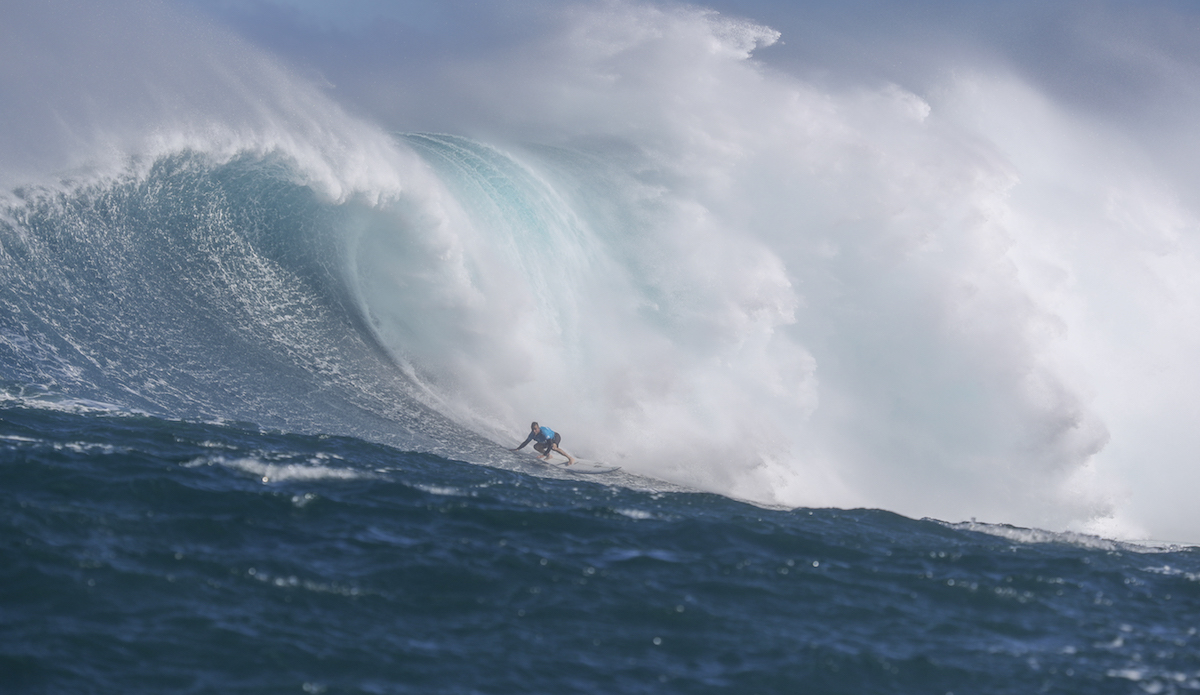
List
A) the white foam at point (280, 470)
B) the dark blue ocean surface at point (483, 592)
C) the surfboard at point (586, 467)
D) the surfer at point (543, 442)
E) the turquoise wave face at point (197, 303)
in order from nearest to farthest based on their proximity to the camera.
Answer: the dark blue ocean surface at point (483, 592)
the white foam at point (280, 470)
the turquoise wave face at point (197, 303)
the surfboard at point (586, 467)
the surfer at point (543, 442)

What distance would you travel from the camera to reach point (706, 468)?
15.0m

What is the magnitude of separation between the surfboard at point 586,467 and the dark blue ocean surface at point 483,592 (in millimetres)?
2654

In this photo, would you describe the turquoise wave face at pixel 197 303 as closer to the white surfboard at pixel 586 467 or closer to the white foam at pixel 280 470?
the white foam at pixel 280 470

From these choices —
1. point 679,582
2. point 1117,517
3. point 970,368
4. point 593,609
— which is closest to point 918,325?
point 970,368

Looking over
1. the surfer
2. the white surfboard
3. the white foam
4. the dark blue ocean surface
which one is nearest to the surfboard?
the white surfboard

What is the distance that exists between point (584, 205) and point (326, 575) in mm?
14019

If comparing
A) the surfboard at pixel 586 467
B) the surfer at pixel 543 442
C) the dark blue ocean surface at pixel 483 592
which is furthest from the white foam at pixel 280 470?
the surfer at pixel 543 442

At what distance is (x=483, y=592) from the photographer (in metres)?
7.31

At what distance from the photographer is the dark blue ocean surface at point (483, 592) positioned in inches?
237

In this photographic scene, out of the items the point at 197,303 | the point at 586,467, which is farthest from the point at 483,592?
the point at 197,303

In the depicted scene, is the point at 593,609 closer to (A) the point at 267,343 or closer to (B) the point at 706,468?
(B) the point at 706,468

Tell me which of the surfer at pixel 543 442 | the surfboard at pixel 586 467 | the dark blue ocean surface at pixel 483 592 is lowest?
the dark blue ocean surface at pixel 483 592

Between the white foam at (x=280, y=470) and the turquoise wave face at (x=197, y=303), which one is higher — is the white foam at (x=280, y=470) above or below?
below

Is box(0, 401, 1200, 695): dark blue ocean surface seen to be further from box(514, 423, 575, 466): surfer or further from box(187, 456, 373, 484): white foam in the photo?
box(514, 423, 575, 466): surfer
